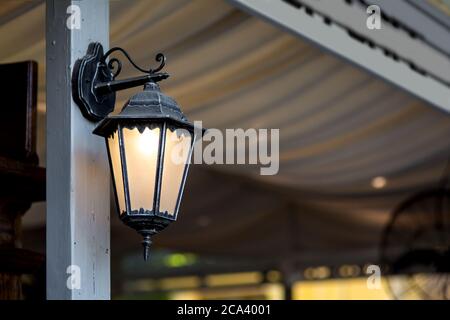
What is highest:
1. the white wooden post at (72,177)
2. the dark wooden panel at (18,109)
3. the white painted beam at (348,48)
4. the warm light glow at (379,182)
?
the warm light glow at (379,182)

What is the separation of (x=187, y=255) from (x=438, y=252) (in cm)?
352

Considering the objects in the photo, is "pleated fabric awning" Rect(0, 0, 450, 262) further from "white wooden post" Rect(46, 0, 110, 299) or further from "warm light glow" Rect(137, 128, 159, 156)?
"warm light glow" Rect(137, 128, 159, 156)

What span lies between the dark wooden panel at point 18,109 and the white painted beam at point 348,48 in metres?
0.74

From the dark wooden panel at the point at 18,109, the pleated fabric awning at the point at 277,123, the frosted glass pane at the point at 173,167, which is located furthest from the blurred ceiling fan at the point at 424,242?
the frosted glass pane at the point at 173,167

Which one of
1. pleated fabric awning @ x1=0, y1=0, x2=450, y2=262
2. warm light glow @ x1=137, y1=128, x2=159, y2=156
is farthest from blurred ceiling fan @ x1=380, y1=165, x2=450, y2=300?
warm light glow @ x1=137, y1=128, x2=159, y2=156

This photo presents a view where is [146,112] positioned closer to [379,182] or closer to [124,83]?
[124,83]

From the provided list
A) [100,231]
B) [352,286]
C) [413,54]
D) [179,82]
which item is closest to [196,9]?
[179,82]

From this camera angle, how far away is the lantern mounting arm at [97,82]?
2.38 metres

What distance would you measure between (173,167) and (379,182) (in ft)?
11.8

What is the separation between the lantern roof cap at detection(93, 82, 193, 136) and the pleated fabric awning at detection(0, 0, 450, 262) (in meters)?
0.90

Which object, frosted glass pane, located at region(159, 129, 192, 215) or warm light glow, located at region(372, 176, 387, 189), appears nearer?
frosted glass pane, located at region(159, 129, 192, 215)

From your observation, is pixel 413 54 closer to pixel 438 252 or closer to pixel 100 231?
pixel 438 252

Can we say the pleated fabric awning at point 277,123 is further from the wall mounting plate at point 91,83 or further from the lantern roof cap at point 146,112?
the lantern roof cap at point 146,112

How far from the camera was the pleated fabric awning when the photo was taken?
Answer: 3490mm
